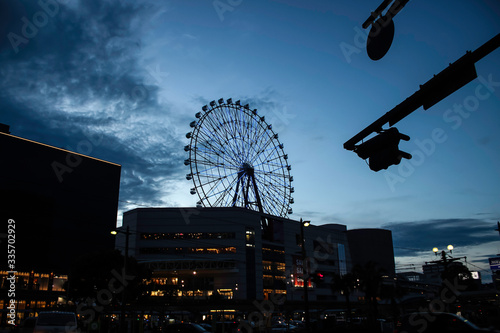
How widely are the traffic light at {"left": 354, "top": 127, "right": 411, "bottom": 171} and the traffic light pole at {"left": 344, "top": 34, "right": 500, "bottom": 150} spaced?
211 millimetres

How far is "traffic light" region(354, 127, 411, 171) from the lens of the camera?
6559 millimetres

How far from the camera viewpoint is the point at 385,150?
22.0ft

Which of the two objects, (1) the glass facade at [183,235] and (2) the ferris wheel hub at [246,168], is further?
(1) the glass facade at [183,235]

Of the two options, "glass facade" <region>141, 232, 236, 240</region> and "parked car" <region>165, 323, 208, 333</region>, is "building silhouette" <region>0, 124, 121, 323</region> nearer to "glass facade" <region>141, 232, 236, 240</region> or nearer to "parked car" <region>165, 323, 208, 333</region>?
"glass facade" <region>141, 232, 236, 240</region>

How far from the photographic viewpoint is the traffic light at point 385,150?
258 inches

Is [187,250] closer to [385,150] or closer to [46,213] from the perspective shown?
[46,213]

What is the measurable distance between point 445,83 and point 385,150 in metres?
1.42

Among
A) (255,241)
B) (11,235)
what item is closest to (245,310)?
(255,241)

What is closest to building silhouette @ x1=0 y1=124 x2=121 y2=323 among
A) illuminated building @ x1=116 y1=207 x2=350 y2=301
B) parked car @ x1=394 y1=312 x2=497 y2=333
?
illuminated building @ x1=116 y1=207 x2=350 y2=301

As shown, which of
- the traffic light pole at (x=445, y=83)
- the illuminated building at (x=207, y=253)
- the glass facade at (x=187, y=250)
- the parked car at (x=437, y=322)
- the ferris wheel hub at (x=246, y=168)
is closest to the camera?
the traffic light pole at (x=445, y=83)

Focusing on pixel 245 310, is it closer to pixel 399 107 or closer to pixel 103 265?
pixel 103 265

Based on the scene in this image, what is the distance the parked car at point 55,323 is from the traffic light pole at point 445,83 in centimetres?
1748

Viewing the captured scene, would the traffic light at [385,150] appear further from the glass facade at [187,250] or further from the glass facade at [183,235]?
the glass facade at [183,235]

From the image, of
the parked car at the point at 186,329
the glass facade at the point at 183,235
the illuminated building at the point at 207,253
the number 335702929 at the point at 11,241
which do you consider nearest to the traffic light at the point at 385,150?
the parked car at the point at 186,329
